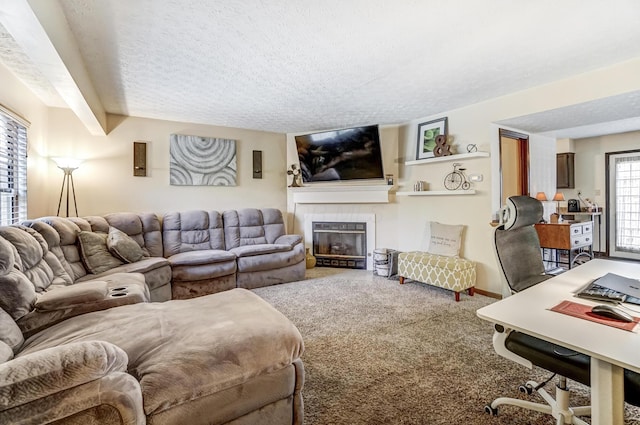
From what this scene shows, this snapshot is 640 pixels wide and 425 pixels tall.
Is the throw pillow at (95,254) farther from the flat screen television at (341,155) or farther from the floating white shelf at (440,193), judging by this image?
the floating white shelf at (440,193)

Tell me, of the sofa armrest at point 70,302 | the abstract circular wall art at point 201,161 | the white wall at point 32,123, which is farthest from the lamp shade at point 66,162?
the sofa armrest at point 70,302

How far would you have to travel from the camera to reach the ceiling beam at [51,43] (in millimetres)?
1544

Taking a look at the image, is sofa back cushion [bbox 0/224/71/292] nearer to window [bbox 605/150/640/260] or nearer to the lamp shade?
the lamp shade

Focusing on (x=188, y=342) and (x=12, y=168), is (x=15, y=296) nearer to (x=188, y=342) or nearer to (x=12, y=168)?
(x=188, y=342)

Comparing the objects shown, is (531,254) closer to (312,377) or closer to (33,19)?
(312,377)

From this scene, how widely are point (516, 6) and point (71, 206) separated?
5020mm

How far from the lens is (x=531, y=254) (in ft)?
6.79

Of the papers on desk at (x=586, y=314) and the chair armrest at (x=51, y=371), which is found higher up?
the papers on desk at (x=586, y=314)

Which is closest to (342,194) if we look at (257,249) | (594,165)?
(257,249)

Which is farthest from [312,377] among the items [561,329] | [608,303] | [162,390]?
[608,303]

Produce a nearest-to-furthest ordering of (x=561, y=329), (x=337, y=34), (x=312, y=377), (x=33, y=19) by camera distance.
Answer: (x=561, y=329) < (x=33, y=19) < (x=312, y=377) < (x=337, y=34)

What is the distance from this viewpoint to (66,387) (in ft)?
3.13

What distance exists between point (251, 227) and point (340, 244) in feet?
5.10

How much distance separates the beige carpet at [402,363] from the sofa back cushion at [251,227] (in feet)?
3.99
